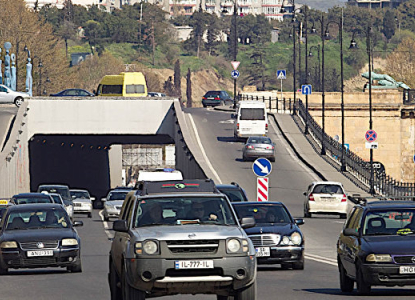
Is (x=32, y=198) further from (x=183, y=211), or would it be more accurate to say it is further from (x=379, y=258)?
(x=183, y=211)

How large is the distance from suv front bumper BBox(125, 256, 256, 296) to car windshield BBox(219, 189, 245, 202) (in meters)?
14.8

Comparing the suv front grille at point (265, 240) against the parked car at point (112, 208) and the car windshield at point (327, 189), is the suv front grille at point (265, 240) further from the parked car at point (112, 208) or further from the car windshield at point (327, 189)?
the parked car at point (112, 208)

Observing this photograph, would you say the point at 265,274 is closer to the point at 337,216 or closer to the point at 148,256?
the point at 148,256

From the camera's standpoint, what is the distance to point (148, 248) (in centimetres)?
1242

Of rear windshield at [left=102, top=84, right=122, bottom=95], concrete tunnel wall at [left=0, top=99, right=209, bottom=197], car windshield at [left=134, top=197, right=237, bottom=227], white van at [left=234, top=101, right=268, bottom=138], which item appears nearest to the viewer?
car windshield at [left=134, top=197, right=237, bottom=227]

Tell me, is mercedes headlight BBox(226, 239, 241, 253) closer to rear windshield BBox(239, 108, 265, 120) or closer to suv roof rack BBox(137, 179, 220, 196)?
suv roof rack BBox(137, 179, 220, 196)

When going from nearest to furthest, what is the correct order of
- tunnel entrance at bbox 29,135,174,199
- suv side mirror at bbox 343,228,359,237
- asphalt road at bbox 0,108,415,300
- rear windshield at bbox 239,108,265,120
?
suv side mirror at bbox 343,228,359,237 → asphalt road at bbox 0,108,415,300 → rear windshield at bbox 239,108,265,120 → tunnel entrance at bbox 29,135,174,199

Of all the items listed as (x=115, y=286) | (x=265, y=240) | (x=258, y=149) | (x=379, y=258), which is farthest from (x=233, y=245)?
(x=258, y=149)

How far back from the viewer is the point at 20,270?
73.4ft

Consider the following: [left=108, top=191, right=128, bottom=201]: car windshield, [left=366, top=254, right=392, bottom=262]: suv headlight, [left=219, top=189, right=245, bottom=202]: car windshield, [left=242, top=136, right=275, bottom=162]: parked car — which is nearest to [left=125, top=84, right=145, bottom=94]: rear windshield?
[left=242, top=136, right=275, bottom=162]: parked car

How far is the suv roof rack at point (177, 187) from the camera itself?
44.7ft

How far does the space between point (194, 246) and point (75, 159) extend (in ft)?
248

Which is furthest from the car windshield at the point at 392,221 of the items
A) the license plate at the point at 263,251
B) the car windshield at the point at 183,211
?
the license plate at the point at 263,251

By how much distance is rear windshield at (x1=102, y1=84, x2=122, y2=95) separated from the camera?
69.6 metres
